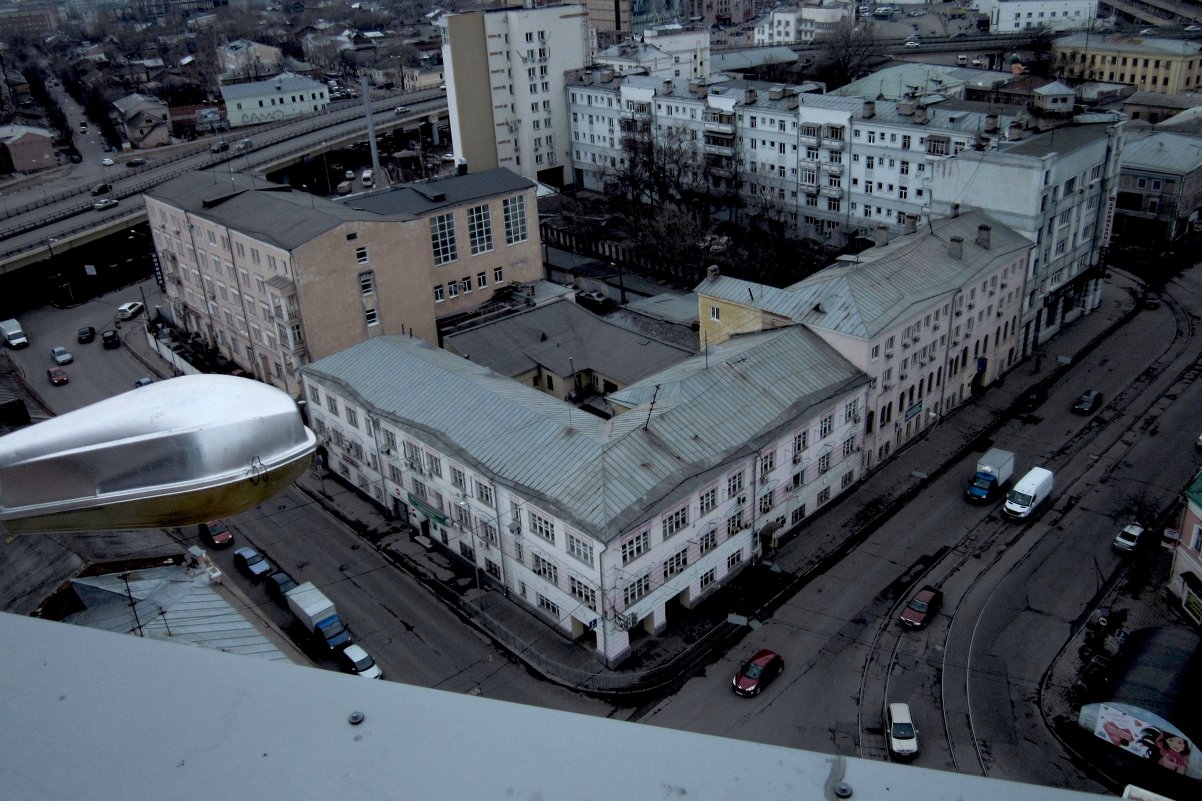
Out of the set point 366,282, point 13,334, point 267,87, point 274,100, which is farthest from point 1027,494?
point 267,87

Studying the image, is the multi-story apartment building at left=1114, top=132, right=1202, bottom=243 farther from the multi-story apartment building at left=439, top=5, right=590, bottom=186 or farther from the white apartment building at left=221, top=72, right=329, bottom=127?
the white apartment building at left=221, top=72, right=329, bottom=127

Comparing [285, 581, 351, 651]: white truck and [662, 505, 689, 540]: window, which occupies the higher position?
[662, 505, 689, 540]: window

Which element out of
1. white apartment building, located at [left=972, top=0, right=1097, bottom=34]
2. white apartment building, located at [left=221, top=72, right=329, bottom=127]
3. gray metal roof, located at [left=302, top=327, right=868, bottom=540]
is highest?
white apartment building, located at [left=972, top=0, right=1097, bottom=34]

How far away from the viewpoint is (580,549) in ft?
92.1

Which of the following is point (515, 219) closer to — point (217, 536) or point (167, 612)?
point (217, 536)

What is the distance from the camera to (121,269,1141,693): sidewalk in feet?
94.6

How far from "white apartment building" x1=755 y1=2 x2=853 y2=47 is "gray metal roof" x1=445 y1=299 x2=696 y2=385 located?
101m

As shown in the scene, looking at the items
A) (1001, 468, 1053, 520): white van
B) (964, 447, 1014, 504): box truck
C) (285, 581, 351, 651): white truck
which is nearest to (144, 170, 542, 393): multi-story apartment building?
(285, 581, 351, 651): white truck

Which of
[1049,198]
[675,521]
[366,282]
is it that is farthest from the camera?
[1049,198]

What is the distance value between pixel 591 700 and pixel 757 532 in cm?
901

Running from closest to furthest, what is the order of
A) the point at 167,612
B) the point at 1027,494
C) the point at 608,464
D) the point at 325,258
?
the point at 167,612 → the point at 608,464 → the point at 1027,494 → the point at 325,258

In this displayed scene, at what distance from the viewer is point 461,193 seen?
163ft

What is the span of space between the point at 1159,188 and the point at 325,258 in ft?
182

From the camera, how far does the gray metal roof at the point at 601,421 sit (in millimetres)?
28641
